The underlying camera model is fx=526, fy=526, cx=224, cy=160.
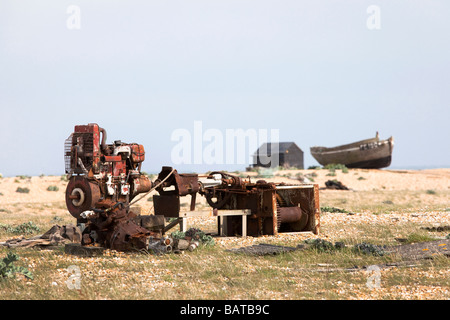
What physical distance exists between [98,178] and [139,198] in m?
1.33

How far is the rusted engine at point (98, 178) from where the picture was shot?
36.6ft

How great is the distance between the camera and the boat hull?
52.5 meters

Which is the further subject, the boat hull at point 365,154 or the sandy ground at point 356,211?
the boat hull at point 365,154

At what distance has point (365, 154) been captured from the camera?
2084 inches

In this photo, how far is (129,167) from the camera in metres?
13.0

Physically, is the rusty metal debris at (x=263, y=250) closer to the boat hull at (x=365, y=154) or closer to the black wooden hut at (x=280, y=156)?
the boat hull at (x=365, y=154)

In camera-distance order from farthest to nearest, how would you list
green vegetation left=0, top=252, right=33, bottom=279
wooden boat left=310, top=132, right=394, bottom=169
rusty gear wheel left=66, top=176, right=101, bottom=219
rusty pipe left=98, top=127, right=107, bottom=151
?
wooden boat left=310, top=132, right=394, bottom=169
rusty pipe left=98, top=127, right=107, bottom=151
rusty gear wheel left=66, top=176, right=101, bottom=219
green vegetation left=0, top=252, right=33, bottom=279

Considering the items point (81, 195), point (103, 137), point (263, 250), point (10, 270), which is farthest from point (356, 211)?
point (10, 270)

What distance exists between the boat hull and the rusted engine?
43.0 meters

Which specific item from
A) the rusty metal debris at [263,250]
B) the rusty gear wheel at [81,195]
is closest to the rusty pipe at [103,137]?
the rusty gear wheel at [81,195]

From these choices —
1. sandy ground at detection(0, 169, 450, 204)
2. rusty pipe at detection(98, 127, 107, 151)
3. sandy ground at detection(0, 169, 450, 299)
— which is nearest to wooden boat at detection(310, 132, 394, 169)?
sandy ground at detection(0, 169, 450, 204)

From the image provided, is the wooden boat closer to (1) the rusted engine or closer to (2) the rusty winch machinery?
(2) the rusty winch machinery
